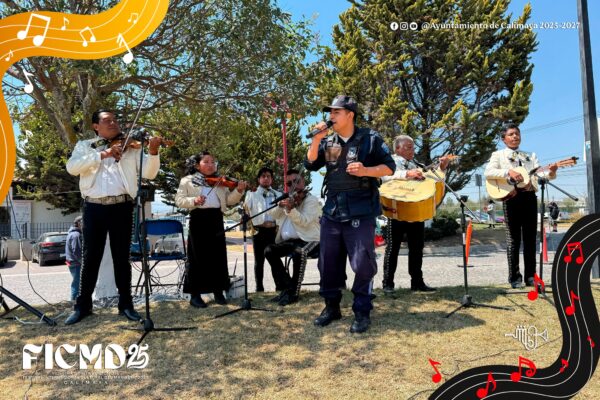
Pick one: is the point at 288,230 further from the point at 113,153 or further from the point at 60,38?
the point at 60,38

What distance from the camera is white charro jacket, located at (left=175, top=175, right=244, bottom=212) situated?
5.14 meters

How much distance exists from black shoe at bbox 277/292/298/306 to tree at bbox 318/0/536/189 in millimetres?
10925

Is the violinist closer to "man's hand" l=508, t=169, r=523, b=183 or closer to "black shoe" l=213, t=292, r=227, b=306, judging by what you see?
"black shoe" l=213, t=292, r=227, b=306

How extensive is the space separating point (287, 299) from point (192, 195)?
67.3 inches

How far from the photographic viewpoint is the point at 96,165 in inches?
174

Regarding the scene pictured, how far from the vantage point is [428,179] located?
4902 mm

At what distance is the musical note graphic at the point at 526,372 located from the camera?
8.86 feet

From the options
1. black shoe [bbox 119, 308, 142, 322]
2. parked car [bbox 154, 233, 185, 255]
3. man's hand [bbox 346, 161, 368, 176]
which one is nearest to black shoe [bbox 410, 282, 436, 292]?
man's hand [bbox 346, 161, 368, 176]

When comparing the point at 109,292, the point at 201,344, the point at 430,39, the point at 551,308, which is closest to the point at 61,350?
the point at 201,344

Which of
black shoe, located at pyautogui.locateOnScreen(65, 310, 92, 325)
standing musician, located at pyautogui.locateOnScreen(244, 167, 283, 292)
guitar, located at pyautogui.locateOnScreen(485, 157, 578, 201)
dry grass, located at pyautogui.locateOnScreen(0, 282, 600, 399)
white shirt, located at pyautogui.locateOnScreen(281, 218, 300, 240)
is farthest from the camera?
standing musician, located at pyautogui.locateOnScreen(244, 167, 283, 292)

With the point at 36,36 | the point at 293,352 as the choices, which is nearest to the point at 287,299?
the point at 293,352

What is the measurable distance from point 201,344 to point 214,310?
1.06 metres

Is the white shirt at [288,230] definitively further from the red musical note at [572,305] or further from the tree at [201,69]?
the red musical note at [572,305]

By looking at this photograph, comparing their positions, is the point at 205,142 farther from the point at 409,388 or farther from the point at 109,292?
the point at 409,388
